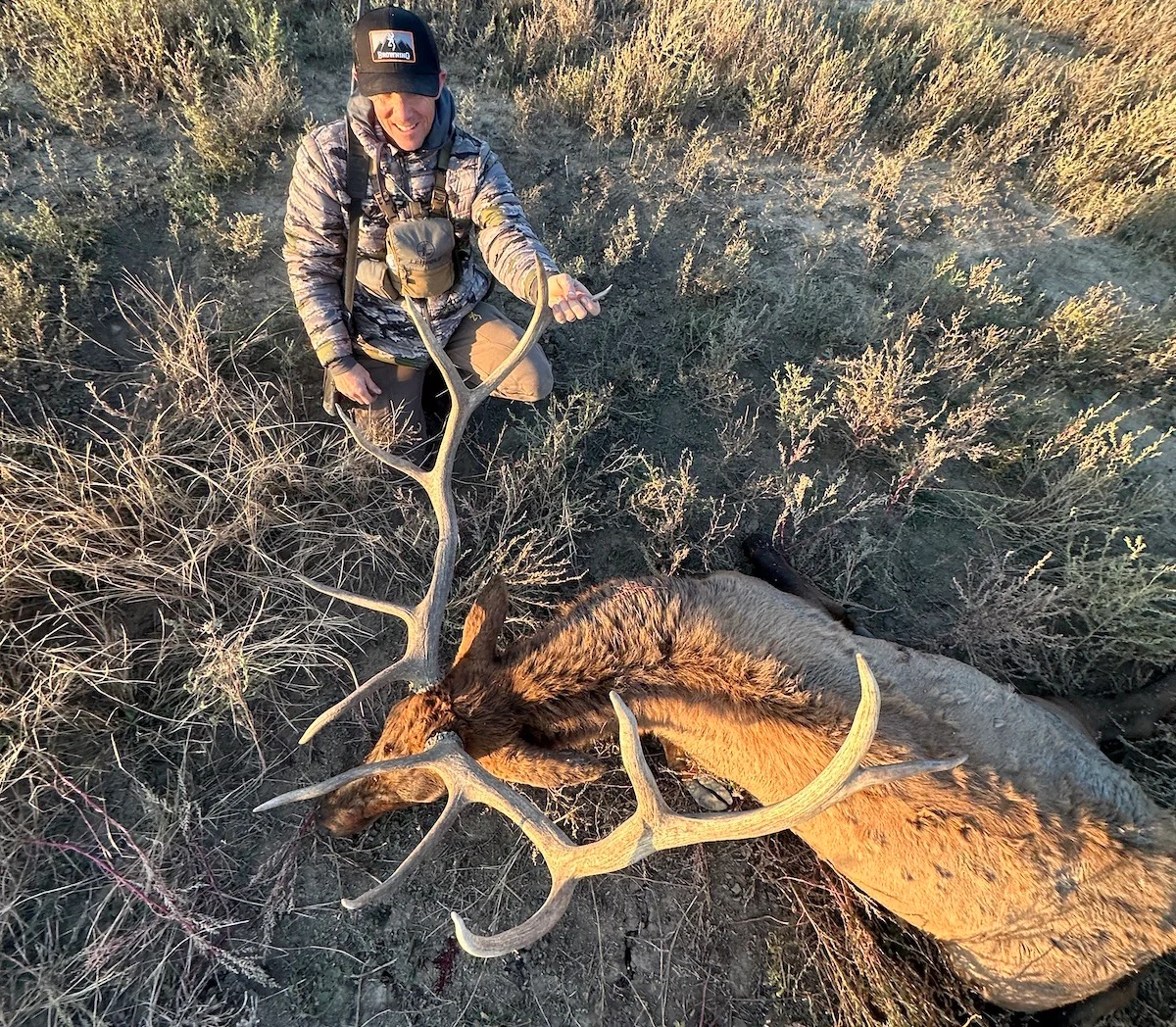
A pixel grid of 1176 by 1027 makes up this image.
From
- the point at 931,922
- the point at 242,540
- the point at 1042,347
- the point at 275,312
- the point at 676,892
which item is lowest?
the point at 676,892

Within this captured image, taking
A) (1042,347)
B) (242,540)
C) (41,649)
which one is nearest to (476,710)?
(242,540)

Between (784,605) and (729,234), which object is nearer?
(784,605)

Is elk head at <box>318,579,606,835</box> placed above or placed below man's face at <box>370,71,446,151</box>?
below

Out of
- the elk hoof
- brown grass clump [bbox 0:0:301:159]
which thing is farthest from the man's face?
the elk hoof

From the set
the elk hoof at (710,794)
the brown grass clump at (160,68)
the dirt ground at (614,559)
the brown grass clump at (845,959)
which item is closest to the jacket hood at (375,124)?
the dirt ground at (614,559)

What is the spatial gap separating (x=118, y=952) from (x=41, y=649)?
1309 millimetres

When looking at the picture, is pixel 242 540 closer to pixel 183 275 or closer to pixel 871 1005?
pixel 183 275

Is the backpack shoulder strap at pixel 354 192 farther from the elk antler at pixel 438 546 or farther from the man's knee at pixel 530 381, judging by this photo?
the man's knee at pixel 530 381

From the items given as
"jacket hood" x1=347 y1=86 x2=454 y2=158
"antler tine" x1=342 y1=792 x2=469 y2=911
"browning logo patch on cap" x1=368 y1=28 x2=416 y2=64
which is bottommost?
"antler tine" x1=342 y1=792 x2=469 y2=911

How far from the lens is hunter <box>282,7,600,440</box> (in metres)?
2.89

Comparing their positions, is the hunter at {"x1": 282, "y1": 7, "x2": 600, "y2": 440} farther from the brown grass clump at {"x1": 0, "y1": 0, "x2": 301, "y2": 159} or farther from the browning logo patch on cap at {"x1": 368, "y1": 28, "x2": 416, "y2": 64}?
the brown grass clump at {"x1": 0, "y1": 0, "x2": 301, "y2": 159}

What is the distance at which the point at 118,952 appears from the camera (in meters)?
2.47

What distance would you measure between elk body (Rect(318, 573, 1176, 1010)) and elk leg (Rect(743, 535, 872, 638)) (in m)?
0.63

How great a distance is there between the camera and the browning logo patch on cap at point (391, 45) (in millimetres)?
2738
